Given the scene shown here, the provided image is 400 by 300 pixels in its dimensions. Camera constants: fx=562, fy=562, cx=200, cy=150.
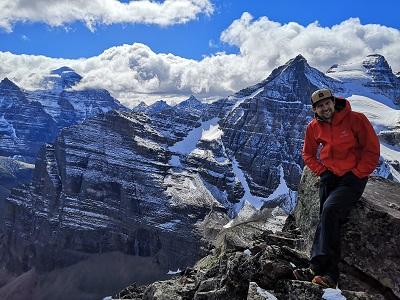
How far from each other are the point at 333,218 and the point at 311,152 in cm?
304

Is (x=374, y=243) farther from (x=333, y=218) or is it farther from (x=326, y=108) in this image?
(x=326, y=108)

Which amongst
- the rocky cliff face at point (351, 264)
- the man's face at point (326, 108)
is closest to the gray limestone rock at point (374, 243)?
the rocky cliff face at point (351, 264)

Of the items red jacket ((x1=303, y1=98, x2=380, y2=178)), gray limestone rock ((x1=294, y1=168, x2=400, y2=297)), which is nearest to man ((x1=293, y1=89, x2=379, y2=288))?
red jacket ((x1=303, y1=98, x2=380, y2=178))

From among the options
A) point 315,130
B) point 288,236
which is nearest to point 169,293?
point 288,236

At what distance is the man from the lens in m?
15.3

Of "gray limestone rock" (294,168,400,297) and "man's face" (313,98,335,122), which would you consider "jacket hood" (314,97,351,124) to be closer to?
"man's face" (313,98,335,122)

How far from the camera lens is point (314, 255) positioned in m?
15.2

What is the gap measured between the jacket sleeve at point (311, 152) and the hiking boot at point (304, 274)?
3.13 m

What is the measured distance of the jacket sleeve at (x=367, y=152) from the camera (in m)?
16.1

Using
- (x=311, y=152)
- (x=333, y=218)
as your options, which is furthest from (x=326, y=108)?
(x=333, y=218)

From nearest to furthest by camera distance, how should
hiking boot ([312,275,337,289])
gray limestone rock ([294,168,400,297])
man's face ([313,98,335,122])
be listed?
hiking boot ([312,275,337,289]) → gray limestone rock ([294,168,400,297]) → man's face ([313,98,335,122])

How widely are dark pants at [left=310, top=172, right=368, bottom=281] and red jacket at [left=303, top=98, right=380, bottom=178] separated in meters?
0.30

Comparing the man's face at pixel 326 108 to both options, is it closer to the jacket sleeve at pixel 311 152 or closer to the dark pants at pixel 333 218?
the jacket sleeve at pixel 311 152

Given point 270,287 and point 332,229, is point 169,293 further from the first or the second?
point 332,229
